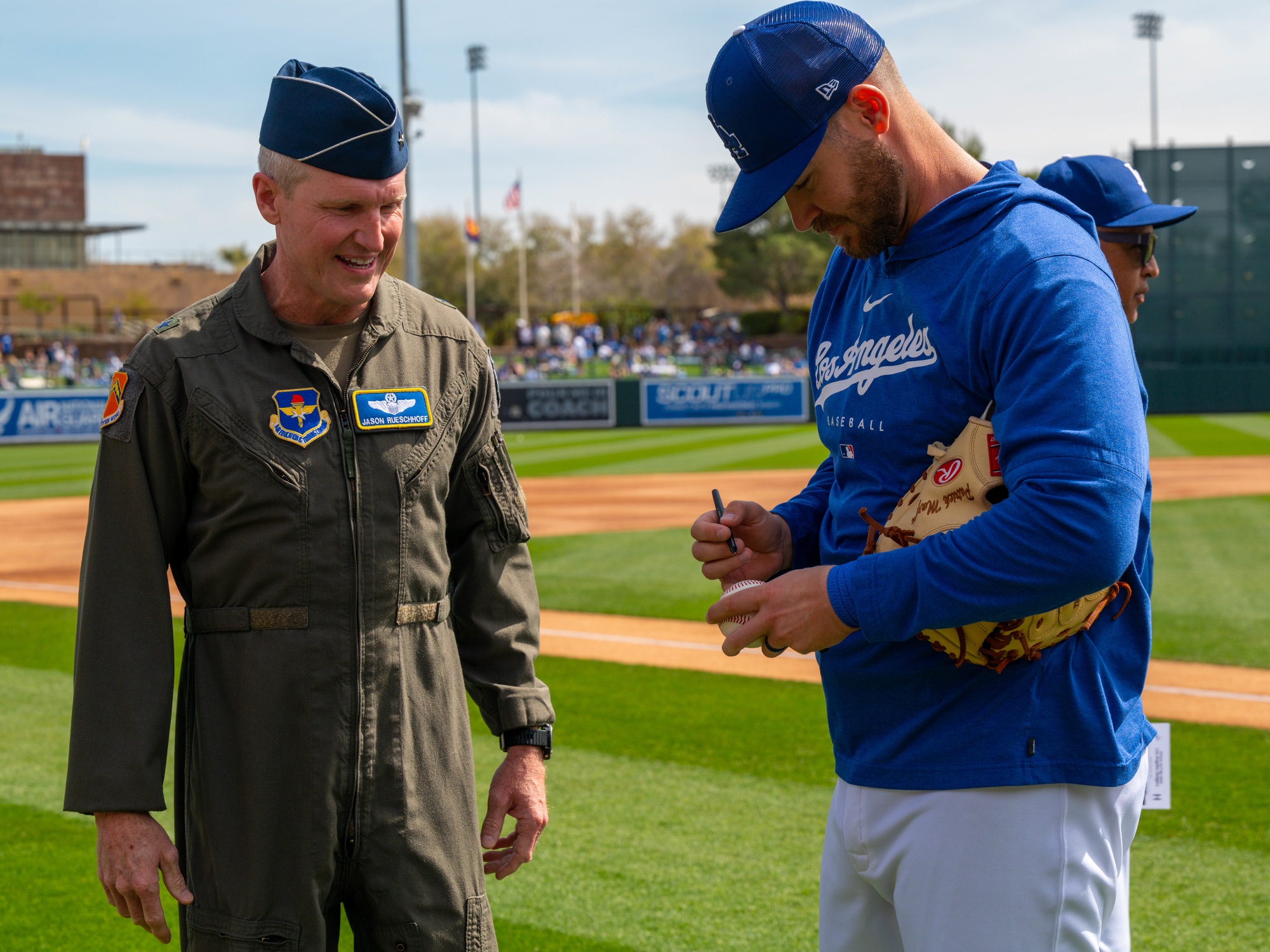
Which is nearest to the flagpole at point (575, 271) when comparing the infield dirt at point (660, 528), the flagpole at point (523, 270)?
the flagpole at point (523, 270)

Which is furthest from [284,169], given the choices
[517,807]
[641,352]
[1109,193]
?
[641,352]

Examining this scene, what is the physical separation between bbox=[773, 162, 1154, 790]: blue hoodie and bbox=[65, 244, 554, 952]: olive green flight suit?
0.77m

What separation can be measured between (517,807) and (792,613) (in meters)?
0.96

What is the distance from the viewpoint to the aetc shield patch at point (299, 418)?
6.63 feet

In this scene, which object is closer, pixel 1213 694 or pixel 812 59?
pixel 812 59

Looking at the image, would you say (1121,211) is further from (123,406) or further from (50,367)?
(50,367)

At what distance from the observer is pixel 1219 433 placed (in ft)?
79.4

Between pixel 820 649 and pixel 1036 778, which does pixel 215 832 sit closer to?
pixel 820 649

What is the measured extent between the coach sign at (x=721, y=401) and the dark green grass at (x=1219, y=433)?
850 cm

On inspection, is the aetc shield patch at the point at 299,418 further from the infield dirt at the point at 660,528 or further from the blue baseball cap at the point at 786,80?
the infield dirt at the point at 660,528

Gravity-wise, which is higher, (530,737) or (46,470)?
(46,470)

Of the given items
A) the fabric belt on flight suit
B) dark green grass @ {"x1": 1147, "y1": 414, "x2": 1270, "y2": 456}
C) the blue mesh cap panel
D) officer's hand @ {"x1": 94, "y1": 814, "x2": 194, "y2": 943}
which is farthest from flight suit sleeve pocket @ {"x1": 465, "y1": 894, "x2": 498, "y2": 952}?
dark green grass @ {"x1": 1147, "y1": 414, "x2": 1270, "y2": 456}

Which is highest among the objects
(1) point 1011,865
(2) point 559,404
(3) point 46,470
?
(2) point 559,404

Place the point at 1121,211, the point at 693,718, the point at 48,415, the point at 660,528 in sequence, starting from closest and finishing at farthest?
the point at 1121,211 → the point at 693,718 → the point at 660,528 → the point at 48,415
